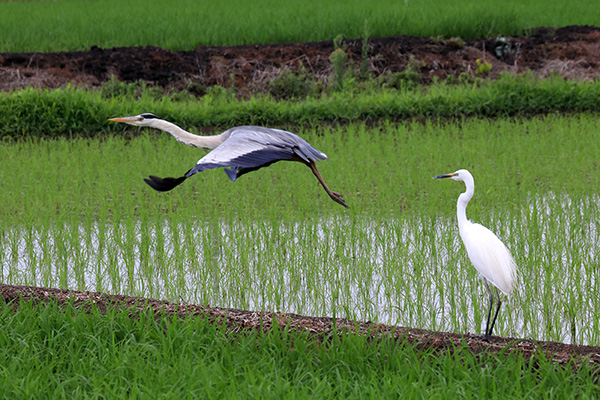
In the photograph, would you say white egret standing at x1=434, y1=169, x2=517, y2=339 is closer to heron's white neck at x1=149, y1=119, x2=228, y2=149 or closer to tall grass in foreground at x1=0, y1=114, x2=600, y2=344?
tall grass in foreground at x1=0, y1=114, x2=600, y2=344

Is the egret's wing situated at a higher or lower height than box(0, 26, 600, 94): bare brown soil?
lower

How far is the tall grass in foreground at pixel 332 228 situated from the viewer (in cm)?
449

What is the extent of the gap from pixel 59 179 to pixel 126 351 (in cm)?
410

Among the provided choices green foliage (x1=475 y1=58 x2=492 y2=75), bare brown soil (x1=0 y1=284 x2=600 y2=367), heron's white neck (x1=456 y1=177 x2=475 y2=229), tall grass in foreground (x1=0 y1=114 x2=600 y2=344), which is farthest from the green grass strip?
heron's white neck (x1=456 y1=177 x2=475 y2=229)

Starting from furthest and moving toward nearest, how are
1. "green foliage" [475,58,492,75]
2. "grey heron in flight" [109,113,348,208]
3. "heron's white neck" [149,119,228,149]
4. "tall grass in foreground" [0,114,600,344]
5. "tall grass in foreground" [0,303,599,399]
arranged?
"green foliage" [475,58,492,75] < "tall grass in foreground" [0,114,600,344] < "tall grass in foreground" [0,303,599,399] < "heron's white neck" [149,119,228,149] < "grey heron in flight" [109,113,348,208]

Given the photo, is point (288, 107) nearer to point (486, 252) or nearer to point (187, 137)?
point (486, 252)

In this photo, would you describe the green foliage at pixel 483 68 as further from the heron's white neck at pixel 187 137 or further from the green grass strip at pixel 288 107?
the heron's white neck at pixel 187 137

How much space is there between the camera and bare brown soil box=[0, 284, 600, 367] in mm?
3459

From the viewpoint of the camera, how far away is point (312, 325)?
3.75 metres

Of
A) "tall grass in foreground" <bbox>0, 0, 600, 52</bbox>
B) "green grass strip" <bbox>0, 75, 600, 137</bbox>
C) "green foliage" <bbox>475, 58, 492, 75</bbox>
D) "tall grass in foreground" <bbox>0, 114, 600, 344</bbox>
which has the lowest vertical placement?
"tall grass in foreground" <bbox>0, 114, 600, 344</bbox>

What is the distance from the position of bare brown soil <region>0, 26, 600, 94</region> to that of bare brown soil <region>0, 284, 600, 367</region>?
7824mm

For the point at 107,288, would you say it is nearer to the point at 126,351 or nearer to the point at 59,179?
the point at 126,351

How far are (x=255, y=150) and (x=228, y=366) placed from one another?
1513mm

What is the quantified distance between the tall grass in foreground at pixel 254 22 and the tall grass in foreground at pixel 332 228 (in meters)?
6.02
